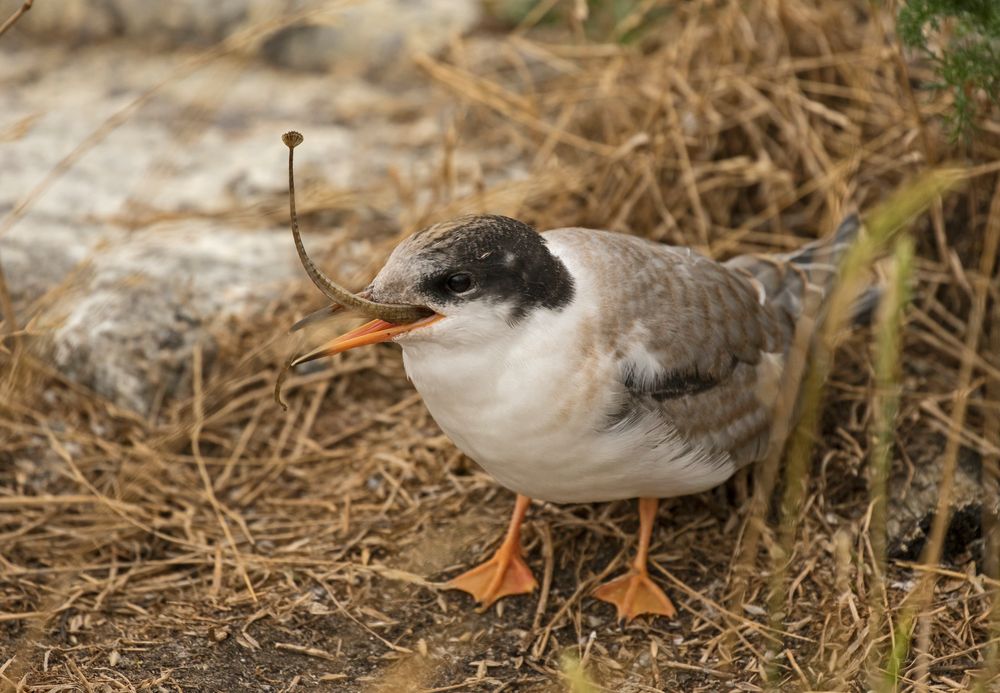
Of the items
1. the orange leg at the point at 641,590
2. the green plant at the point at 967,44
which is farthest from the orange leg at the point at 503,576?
the green plant at the point at 967,44

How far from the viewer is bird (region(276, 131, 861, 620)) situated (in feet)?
10.4

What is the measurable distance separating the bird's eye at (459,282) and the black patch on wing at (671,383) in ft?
1.73

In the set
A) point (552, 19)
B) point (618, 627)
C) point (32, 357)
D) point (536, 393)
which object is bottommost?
point (618, 627)

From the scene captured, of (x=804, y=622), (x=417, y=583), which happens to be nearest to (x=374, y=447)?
(x=417, y=583)

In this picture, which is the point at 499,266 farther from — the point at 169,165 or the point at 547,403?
the point at 169,165

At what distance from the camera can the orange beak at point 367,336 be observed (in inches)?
123

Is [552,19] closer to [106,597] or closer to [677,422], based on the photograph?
[677,422]

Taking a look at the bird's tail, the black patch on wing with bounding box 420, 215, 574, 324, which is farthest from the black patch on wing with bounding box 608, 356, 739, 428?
the bird's tail

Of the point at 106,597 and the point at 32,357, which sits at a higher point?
the point at 32,357

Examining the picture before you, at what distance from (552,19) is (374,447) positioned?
10.6 ft

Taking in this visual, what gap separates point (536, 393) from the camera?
10.6ft

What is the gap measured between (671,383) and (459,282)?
74cm

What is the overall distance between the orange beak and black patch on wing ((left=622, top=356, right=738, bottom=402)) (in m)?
0.59

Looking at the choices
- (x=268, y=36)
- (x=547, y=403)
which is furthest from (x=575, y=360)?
(x=268, y=36)
